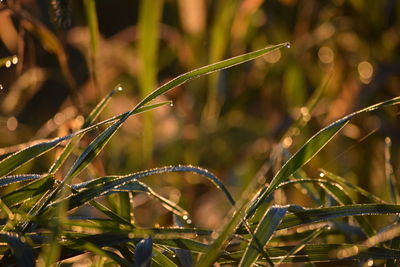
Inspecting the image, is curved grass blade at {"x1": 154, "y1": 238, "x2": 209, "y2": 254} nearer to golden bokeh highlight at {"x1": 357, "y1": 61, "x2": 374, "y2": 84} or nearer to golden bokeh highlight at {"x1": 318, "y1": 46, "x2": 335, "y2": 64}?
golden bokeh highlight at {"x1": 357, "y1": 61, "x2": 374, "y2": 84}

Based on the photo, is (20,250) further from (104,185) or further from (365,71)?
(365,71)

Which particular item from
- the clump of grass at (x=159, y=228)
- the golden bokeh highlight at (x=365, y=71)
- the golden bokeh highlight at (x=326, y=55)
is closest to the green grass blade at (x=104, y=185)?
the clump of grass at (x=159, y=228)

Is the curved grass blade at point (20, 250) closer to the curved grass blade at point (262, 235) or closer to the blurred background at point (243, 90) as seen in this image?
the curved grass blade at point (262, 235)

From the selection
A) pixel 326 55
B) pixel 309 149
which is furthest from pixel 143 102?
pixel 326 55

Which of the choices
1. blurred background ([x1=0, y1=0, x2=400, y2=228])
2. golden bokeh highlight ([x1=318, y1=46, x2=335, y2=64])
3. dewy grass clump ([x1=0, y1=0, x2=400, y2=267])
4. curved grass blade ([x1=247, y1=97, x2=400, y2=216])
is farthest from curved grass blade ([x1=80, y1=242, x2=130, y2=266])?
golden bokeh highlight ([x1=318, y1=46, x2=335, y2=64])

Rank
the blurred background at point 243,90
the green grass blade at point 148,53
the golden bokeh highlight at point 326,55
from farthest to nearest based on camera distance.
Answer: the golden bokeh highlight at point 326,55
the blurred background at point 243,90
the green grass blade at point 148,53
